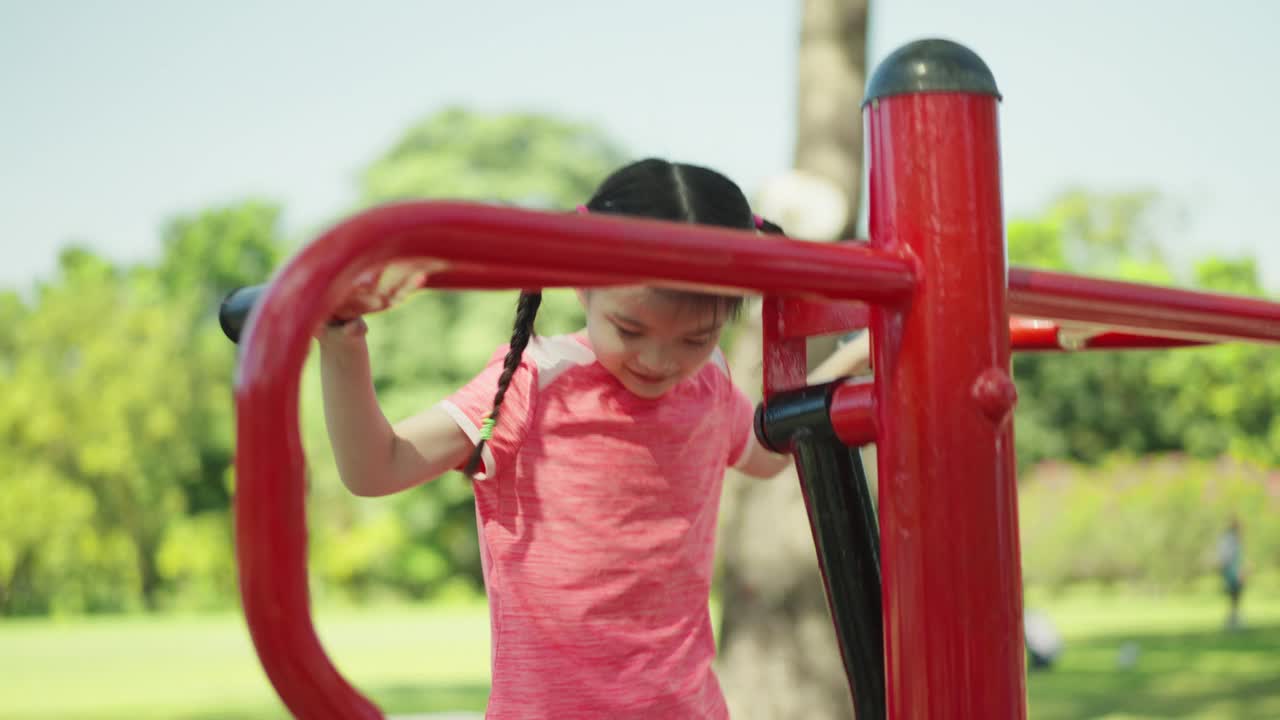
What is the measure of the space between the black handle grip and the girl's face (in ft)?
1.39

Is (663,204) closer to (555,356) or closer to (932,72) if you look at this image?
(555,356)

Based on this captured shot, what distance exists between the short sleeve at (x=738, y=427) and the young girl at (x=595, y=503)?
14 centimetres

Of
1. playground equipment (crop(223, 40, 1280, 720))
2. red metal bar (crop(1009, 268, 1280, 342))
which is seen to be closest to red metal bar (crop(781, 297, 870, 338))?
playground equipment (crop(223, 40, 1280, 720))

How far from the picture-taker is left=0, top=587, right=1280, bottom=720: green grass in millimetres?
7543

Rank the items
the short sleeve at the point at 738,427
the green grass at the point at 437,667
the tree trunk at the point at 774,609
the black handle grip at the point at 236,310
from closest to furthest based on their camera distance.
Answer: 1. the black handle grip at the point at 236,310
2. the short sleeve at the point at 738,427
3. the tree trunk at the point at 774,609
4. the green grass at the point at 437,667

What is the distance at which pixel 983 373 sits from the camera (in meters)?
0.99

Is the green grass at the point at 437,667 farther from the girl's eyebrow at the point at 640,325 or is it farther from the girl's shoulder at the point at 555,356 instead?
the girl's eyebrow at the point at 640,325

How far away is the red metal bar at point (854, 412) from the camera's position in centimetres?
105

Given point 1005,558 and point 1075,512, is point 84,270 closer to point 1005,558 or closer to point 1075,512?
point 1075,512

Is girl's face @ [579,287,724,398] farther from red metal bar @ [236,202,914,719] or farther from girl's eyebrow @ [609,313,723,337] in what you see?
red metal bar @ [236,202,914,719]

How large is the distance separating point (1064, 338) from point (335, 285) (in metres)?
1.00

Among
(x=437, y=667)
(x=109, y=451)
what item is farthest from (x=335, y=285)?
(x=109, y=451)

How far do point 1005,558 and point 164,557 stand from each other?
22007mm

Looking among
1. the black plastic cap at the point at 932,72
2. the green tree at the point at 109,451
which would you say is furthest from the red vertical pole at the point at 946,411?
the green tree at the point at 109,451
